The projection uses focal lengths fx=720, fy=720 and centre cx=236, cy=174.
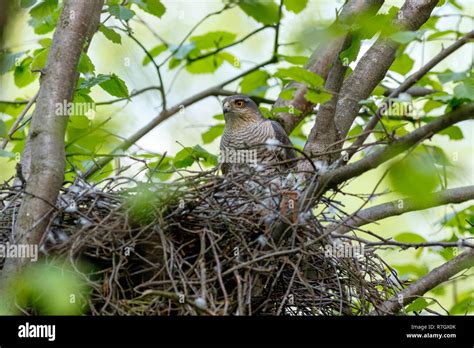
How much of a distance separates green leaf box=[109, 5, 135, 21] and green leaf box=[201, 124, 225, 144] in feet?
6.57

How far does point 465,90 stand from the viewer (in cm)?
318

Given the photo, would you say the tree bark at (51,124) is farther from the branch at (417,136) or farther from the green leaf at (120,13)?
the branch at (417,136)

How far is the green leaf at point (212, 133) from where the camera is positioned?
6891 millimetres

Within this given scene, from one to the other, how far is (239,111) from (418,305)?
2.50 m

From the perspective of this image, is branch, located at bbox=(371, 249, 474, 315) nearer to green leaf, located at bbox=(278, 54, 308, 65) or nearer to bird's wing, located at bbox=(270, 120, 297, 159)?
bird's wing, located at bbox=(270, 120, 297, 159)

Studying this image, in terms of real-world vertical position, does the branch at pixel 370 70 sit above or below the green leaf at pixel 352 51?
above

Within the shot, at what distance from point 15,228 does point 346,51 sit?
208 centimetres

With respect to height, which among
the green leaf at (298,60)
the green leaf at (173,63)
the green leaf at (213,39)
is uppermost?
the green leaf at (213,39)

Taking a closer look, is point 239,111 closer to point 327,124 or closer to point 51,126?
point 327,124

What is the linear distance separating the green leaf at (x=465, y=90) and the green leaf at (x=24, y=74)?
4.11 m

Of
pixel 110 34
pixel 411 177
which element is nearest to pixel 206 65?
pixel 110 34

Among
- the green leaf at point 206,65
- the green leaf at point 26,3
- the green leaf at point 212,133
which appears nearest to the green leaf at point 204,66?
the green leaf at point 206,65
